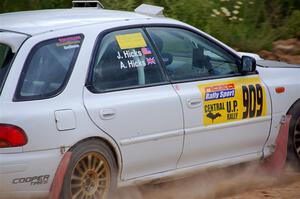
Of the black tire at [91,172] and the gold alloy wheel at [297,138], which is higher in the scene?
the black tire at [91,172]

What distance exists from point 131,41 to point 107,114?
0.79 metres

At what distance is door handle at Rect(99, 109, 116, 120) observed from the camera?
576cm

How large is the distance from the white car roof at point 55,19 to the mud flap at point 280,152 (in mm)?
1790

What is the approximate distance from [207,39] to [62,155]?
2.05 m

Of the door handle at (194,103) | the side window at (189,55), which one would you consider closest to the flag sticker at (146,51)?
the side window at (189,55)

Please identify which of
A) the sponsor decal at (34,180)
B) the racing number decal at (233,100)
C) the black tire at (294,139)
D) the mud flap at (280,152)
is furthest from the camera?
the black tire at (294,139)

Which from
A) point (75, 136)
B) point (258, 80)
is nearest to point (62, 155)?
point (75, 136)

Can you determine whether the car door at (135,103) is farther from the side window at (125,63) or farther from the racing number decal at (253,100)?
the racing number decal at (253,100)

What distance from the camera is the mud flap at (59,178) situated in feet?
17.9

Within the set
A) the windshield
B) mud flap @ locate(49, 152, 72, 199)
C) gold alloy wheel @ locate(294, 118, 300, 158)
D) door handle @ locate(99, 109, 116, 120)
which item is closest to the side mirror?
gold alloy wheel @ locate(294, 118, 300, 158)

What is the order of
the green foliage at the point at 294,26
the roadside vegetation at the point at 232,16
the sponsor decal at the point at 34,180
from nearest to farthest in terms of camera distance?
the sponsor decal at the point at 34,180, the roadside vegetation at the point at 232,16, the green foliage at the point at 294,26

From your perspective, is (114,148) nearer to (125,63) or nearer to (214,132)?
(125,63)

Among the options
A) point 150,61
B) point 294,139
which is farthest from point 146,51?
point 294,139

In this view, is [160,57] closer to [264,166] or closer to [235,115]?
[235,115]
